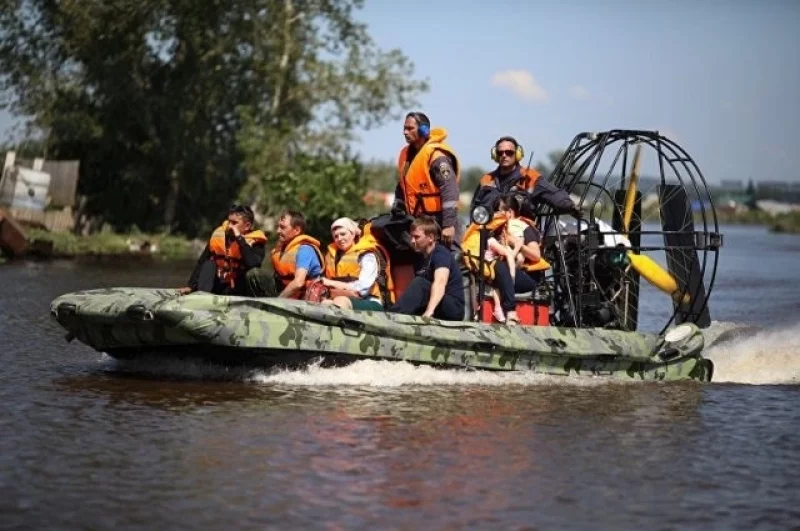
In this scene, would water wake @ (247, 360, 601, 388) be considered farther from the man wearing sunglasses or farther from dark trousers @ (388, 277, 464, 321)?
the man wearing sunglasses

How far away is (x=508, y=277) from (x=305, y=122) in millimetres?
24773

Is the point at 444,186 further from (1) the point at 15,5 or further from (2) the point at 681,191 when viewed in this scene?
(1) the point at 15,5

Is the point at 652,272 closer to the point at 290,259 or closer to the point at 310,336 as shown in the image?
the point at 290,259

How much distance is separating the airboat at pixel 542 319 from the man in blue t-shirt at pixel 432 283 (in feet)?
0.85

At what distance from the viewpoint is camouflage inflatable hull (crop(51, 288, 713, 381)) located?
402 inches

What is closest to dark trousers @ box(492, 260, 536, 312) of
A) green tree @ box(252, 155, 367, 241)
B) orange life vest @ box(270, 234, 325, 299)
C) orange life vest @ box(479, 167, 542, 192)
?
orange life vest @ box(479, 167, 542, 192)

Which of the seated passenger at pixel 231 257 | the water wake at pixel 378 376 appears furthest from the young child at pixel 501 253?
the seated passenger at pixel 231 257

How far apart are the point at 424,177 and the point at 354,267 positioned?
1.00 m

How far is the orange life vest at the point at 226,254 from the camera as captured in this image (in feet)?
39.2

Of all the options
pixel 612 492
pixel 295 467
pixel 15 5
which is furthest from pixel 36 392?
pixel 15 5

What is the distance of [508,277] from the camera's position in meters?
Result: 11.5

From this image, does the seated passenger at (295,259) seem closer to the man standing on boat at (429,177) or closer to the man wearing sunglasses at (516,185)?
the man standing on boat at (429,177)

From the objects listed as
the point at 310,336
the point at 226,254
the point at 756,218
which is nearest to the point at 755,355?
the point at 310,336

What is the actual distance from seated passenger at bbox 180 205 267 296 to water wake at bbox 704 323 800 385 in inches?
170
